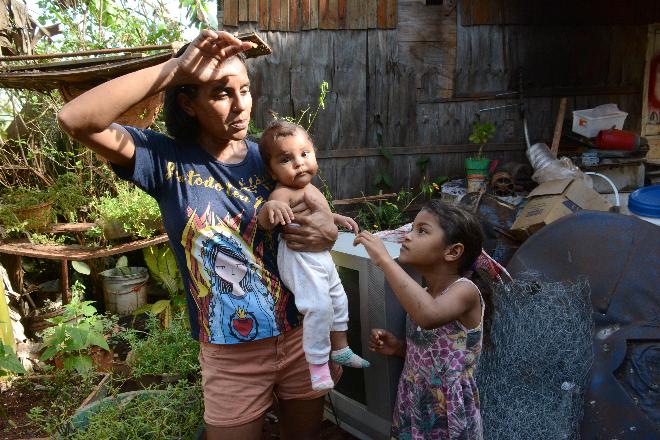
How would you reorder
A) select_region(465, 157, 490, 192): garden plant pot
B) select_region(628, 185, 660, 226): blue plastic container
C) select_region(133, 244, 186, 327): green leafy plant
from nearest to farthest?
select_region(628, 185, 660, 226): blue plastic container → select_region(133, 244, 186, 327): green leafy plant → select_region(465, 157, 490, 192): garden plant pot

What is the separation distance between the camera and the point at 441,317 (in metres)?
1.95

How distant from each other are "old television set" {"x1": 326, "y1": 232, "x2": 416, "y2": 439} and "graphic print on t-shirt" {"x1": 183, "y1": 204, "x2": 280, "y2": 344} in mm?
767

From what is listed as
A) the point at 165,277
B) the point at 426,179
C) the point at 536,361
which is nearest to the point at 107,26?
the point at 165,277

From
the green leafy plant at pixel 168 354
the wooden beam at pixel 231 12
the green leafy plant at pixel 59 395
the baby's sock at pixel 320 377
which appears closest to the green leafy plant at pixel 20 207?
the green leafy plant at pixel 59 395

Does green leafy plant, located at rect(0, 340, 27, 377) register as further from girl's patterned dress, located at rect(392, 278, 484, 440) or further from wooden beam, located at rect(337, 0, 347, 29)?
wooden beam, located at rect(337, 0, 347, 29)

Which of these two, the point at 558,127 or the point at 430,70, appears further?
the point at 558,127

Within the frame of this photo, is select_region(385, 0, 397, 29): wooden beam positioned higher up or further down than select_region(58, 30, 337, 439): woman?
higher up

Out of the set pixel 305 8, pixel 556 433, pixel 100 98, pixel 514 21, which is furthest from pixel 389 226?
pixel 100 98

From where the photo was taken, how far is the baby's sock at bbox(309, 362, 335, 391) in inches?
68.5

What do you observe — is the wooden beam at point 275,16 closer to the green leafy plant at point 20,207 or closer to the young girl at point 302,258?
the green leafy plant at point 20,207

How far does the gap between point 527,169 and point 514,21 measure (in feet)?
5.61

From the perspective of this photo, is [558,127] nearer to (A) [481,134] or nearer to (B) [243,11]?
(A) [481,134]

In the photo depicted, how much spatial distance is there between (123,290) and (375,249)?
329cm

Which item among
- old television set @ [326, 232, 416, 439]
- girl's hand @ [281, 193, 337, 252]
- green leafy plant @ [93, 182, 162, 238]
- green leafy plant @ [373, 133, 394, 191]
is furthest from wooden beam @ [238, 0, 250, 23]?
girl's hand @ [281, 193, 337, 252]
